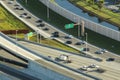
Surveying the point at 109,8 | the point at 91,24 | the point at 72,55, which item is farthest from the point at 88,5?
the point at 72,55

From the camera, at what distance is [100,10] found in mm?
184000

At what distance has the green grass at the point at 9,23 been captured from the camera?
512 ft

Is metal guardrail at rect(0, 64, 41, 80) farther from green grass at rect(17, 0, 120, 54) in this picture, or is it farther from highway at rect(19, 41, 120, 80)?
green grass at rect(17, 0, 120, 54)

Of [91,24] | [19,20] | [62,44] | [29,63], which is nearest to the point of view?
[29,63]

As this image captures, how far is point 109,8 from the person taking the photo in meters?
188

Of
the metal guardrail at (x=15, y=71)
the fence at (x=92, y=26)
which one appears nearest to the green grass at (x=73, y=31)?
the fence at (x=92, y=26)

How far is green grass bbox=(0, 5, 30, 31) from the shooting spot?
512 feet

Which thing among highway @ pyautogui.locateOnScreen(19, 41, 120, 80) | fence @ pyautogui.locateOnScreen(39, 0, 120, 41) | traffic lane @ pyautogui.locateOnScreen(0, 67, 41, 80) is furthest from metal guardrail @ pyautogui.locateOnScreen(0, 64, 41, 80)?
fence @ pyautogui.locateOnScreen(39, 0, 120, 41)

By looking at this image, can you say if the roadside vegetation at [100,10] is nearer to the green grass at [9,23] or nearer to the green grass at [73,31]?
the green grass at [73,31]

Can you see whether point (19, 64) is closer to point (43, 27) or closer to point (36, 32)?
point (36, 32)

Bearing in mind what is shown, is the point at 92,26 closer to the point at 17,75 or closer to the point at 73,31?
the point at 73,31

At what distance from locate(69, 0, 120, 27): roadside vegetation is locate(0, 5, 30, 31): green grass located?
1466 inches

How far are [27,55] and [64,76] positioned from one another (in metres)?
17.5

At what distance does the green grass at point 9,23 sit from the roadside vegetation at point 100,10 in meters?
37.2
